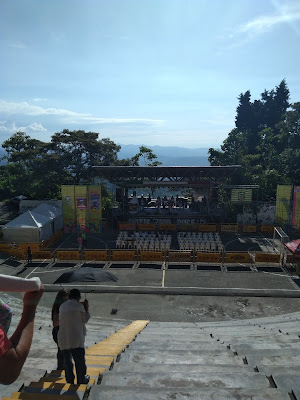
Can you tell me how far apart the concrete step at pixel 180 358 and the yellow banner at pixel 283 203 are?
82.4 feet

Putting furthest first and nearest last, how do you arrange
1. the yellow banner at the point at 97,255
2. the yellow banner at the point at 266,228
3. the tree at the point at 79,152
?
the tree at the point at 79,152 < the yellow banner at the point at 266,228 < the yellow banner at the point at 97,255

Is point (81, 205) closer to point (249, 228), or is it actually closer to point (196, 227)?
point (196, 227)

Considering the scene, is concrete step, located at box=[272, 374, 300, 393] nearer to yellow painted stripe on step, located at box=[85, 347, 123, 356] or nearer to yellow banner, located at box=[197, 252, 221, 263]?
yellow painted stripe on step, located at box=[85, 347, 123, 356]

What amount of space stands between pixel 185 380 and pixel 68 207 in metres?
26.3

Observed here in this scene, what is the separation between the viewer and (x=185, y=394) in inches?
143

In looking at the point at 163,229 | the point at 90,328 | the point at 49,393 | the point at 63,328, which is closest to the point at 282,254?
the point at 163,229

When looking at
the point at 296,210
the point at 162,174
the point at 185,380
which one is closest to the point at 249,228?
the point at 296,210

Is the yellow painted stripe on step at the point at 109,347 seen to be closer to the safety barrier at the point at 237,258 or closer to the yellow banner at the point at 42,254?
the safety barrier at the point at 237,258

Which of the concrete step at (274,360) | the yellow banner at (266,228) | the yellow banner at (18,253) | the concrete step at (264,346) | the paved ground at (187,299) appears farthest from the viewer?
the yellow banner at (266,228)

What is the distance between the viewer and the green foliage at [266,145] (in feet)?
139

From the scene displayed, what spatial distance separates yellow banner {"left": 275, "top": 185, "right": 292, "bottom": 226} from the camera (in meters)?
→ 29.0

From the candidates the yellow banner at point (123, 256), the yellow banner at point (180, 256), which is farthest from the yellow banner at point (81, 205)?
the yellow banner at point (180, 256)

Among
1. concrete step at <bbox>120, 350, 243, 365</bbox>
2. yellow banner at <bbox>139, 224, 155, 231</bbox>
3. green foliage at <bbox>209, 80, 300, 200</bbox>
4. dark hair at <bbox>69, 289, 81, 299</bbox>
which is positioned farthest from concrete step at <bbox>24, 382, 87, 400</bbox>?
green foliage at <bbox>209, 80, 300, 200</bbox>

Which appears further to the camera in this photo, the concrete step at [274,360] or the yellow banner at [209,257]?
the yellow banner at [209,257]
